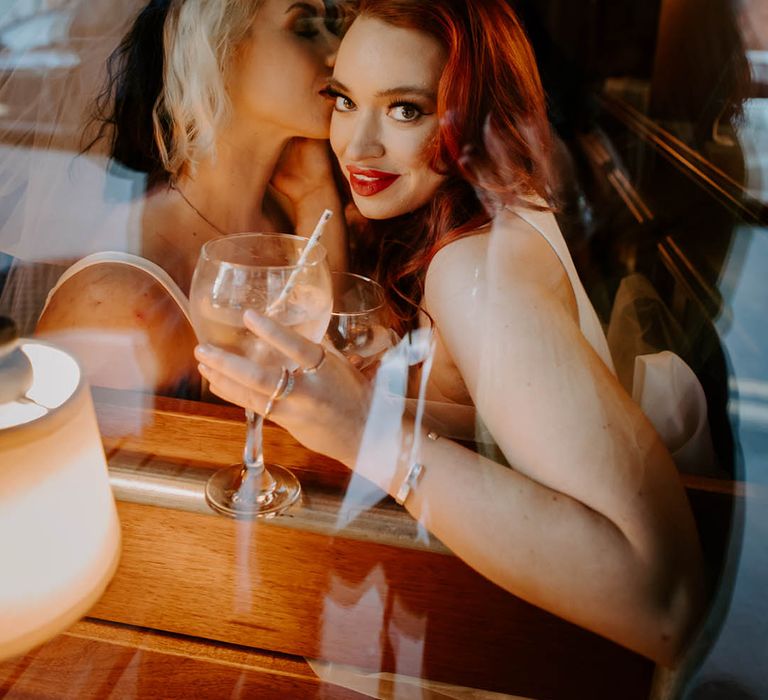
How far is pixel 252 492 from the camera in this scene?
890mm

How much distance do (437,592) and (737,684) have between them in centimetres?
38

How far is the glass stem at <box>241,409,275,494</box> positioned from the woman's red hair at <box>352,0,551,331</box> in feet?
0.71

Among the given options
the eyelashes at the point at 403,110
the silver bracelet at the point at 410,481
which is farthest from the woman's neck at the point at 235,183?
the silver bracelet at the point at 410,481

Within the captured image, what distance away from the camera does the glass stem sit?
889mm

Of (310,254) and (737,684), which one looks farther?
(737,684)

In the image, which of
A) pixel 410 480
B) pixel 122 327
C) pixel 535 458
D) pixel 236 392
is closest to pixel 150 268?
pixel 122 327

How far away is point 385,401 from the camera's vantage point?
863 mm

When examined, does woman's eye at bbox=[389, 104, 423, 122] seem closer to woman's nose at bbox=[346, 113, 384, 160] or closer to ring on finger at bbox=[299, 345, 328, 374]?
woman's nose at bbox=[346, 113, 384, 160]

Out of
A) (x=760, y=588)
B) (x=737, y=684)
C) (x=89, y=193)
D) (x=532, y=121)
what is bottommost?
(x=737, y=684)

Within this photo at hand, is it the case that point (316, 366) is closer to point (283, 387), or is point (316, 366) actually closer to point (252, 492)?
point (283, 387)

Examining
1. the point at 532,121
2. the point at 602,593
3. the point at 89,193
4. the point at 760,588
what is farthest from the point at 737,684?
the point at 89,193

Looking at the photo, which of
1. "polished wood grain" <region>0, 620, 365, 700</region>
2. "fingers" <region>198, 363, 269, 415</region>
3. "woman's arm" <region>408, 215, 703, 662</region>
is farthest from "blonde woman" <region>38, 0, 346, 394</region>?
"polished wood grain" <region>0, 620, 365, 700</region>

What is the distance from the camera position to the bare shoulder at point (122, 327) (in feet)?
2.92

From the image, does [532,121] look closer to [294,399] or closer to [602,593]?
[294,399]
